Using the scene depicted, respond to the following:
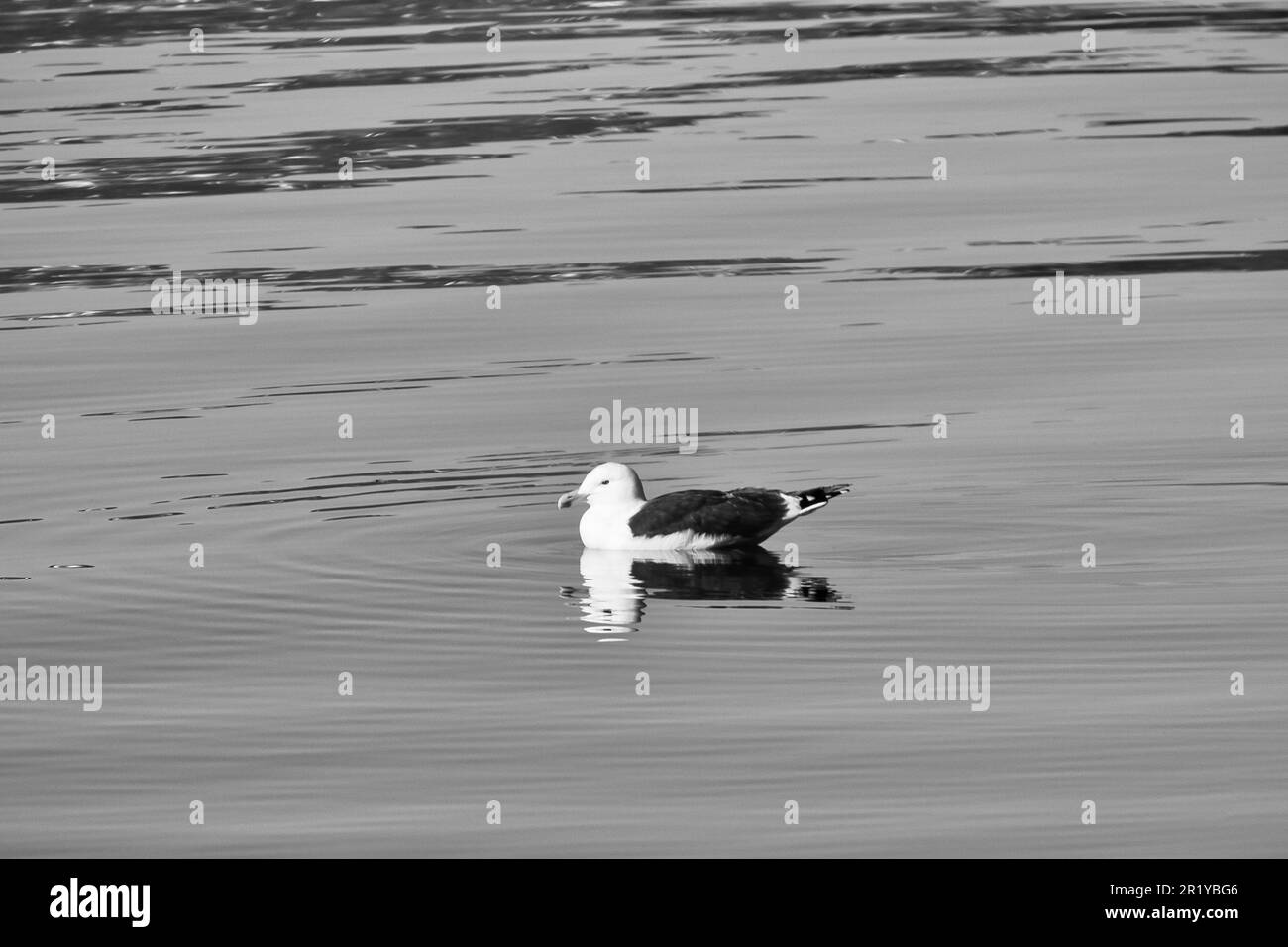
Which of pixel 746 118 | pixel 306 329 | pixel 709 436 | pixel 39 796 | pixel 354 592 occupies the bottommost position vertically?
pixel 39 796

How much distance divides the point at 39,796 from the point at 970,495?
280 inches

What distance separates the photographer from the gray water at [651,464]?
10.9 meters

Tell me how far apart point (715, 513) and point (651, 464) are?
2.86 m

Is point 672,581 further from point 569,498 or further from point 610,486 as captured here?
point 569,498

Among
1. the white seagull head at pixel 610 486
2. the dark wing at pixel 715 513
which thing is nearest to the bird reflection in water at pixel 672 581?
the dark wing at pixel 715 513

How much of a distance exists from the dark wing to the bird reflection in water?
21 centimetres

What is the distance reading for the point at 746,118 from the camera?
33375 mm

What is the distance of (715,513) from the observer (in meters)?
15.0

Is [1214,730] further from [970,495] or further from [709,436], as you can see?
[709,436]

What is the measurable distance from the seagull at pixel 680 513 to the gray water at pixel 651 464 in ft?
0.64

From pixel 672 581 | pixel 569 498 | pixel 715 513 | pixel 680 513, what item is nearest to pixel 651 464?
pixel 569 498

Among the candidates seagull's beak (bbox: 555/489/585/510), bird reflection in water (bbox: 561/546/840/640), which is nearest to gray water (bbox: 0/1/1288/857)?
bird reflection in water (bbox: 561/546/840/640)

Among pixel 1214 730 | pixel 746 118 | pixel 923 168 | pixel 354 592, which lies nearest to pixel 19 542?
pixel 354 592

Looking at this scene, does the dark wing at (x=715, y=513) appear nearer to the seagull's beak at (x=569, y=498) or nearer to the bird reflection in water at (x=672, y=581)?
the bird reflection in water at (x=672, y=581)
